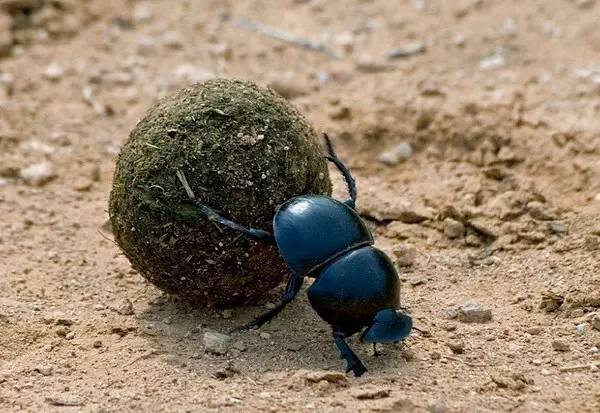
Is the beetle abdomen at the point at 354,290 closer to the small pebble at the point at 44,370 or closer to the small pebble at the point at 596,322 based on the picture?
the small pebble at the point at 596,322

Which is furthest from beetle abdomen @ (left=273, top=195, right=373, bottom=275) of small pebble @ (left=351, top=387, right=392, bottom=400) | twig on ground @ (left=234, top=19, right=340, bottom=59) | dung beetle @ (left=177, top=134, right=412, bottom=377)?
twig on ground @ (left=234, top=19, right=340, bottom=59)

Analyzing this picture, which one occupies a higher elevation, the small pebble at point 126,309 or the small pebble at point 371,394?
the small pebble at point 371,394

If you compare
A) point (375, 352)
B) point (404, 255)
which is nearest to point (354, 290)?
point (375, 352)

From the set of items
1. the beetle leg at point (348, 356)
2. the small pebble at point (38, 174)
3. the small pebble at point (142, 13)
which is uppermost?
the beetle leg at point (348, 356)

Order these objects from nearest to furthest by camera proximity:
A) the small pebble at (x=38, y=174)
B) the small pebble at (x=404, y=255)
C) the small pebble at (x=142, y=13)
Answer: the small pebble at (x=404, y=255) → the small pebble at (x=38, y=174) → the small pebble at (x=142, y=13)

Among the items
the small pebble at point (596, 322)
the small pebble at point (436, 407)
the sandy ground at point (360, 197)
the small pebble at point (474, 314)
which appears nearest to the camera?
the small pebble at point (436, 407)

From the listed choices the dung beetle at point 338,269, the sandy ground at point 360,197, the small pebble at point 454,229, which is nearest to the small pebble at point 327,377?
the sandy ground at point 360,197

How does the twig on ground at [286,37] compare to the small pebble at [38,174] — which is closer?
the small pebble at [38,174]
